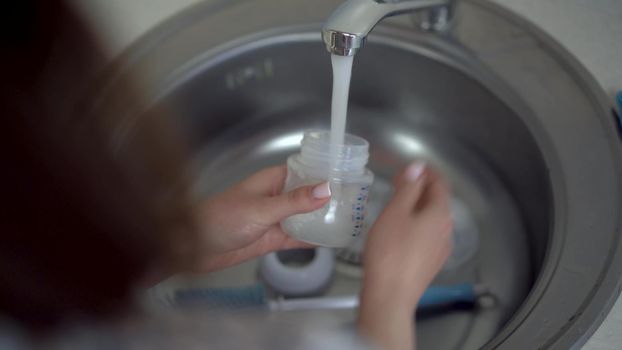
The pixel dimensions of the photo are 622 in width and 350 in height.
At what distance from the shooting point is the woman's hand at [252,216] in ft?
2.03

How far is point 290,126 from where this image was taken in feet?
3.07

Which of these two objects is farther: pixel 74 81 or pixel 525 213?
pixel 525 213

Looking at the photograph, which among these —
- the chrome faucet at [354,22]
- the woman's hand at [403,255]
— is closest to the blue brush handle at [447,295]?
the woman's hand at [403,255]

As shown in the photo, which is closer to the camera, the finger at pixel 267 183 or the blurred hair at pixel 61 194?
the blurred hair at pixel 61 194

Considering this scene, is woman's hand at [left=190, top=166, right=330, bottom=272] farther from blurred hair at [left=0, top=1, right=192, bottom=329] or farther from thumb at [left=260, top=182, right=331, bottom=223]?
blurred hair at [left=0, top=1, right=192, bottom=329]

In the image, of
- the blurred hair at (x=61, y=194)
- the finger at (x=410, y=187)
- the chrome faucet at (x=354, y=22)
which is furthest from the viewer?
the finger at (x=410, y=187)

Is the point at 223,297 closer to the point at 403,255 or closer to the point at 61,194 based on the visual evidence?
the point at 403,255

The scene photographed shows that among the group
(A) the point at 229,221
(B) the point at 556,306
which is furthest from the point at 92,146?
(B) the point at 556,306

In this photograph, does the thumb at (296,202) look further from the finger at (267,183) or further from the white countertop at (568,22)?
the white countertop at (568,22)

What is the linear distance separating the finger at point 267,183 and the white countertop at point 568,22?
0.22m

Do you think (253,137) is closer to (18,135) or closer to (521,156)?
(521,156)

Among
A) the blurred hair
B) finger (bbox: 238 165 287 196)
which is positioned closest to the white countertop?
finger (bbox: 238 165 287 196)

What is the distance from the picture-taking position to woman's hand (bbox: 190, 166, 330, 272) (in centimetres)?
62

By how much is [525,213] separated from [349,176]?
0.91 ft
